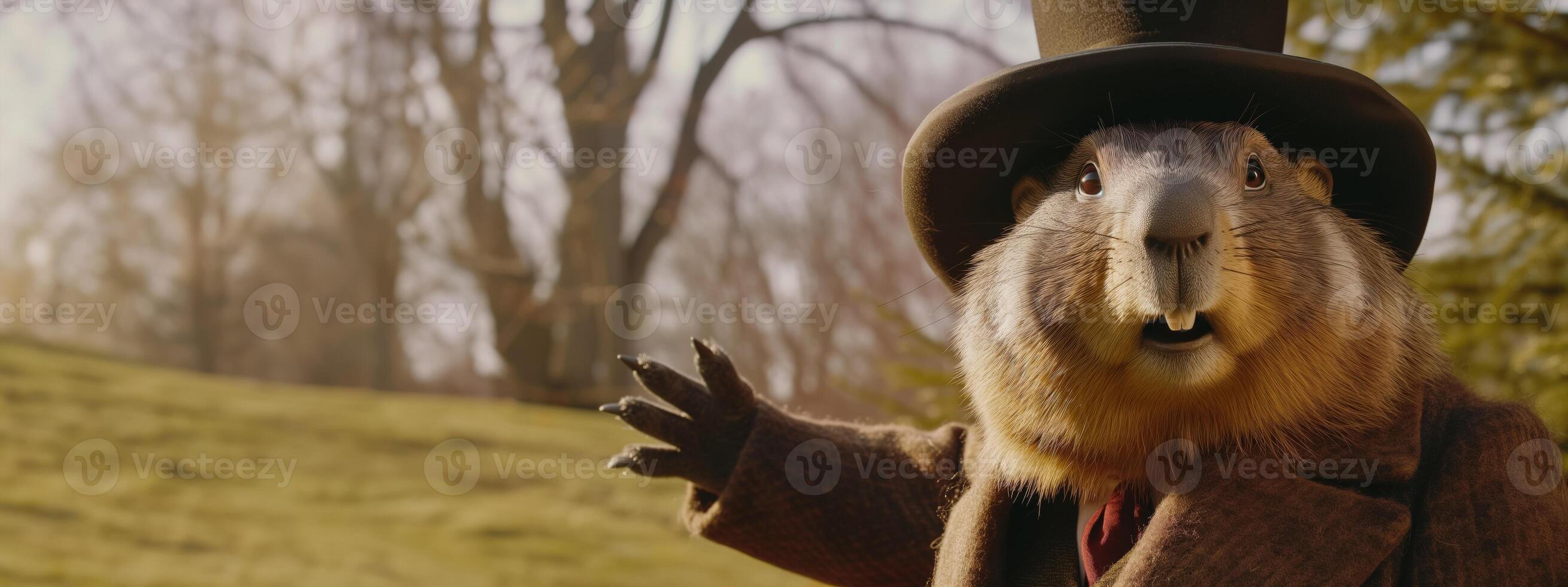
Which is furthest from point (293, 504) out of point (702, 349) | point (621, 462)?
point (702, 349)

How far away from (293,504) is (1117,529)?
11.9 ft

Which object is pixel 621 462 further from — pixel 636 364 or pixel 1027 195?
pixel 1027 195

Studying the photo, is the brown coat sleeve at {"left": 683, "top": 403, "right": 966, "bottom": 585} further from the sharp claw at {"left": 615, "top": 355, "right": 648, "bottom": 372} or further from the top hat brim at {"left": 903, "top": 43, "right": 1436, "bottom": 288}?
the top hat brim at {"left": 903, "top": 43, "right": 1436, "bottom": 288}

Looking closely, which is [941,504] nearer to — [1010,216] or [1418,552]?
[1010,216]

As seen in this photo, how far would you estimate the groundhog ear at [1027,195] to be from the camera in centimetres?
192

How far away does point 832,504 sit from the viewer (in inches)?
83.1

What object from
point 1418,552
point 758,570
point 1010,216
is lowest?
point 758,570

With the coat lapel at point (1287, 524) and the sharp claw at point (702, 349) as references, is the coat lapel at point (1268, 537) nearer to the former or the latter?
the coat lapel at point (1287, 524)

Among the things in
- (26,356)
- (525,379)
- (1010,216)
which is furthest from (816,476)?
(525,379)

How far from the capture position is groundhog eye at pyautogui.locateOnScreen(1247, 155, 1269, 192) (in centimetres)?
168

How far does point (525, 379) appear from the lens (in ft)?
30.7

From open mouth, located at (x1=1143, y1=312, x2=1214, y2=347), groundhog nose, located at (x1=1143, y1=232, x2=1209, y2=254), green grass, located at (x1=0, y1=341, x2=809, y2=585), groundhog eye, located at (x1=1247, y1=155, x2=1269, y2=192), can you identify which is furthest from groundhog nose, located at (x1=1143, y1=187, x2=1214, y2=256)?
green grass, located at (x1=0, y1=341, x2=809, y2=585)

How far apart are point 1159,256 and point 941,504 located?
2.99 ft

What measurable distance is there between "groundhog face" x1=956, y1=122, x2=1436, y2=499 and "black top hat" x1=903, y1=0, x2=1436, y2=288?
0.24ft
